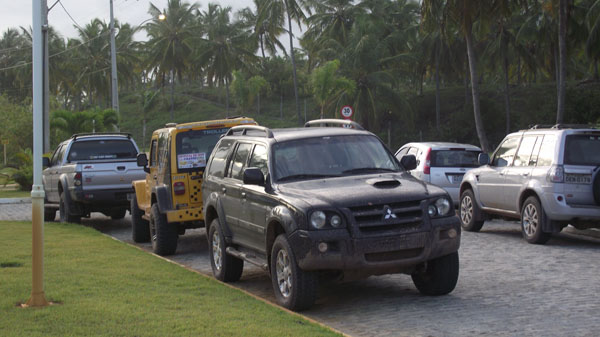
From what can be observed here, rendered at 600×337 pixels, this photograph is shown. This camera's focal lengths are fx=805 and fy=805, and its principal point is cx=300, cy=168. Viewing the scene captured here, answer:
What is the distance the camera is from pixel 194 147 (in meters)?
12.9

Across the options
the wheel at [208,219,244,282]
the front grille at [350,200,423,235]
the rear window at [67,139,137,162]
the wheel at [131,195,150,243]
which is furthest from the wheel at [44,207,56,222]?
the front grille at [350,200,423,235]

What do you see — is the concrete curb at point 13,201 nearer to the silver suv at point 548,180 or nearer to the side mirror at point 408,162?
the silver suv at point 548,180

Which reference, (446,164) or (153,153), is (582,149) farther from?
(153,153)

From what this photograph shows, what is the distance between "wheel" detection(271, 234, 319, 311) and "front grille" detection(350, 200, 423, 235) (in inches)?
28.5

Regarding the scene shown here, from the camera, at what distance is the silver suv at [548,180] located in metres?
12.3

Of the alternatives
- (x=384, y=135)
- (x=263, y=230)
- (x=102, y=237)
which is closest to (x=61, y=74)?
(x=384, y=135)

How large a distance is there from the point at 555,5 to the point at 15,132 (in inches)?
1107

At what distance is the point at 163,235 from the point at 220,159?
8.45ft

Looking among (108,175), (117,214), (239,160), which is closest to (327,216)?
(239,160)

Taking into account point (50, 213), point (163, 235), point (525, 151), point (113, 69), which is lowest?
point (50, 213)

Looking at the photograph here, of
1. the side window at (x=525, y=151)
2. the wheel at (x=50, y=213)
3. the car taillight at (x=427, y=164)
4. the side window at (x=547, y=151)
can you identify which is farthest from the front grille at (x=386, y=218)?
the wheel at (x=50, y=213)

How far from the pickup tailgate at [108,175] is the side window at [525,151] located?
7.77 meters

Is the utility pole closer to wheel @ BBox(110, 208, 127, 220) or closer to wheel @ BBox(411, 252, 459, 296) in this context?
wheel @ BBox(110, 208, 127, 220)

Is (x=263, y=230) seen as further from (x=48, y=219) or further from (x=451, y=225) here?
(x=48, y=219)
